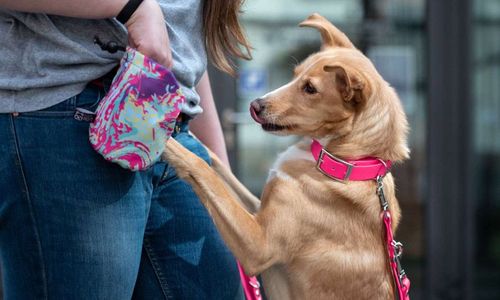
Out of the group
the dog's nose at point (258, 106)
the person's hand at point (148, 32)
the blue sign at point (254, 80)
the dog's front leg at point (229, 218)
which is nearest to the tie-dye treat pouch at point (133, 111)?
the person's hand at point (148, 32)

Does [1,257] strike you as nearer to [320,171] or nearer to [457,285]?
[320,171]

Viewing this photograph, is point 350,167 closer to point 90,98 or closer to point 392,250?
point 392,250

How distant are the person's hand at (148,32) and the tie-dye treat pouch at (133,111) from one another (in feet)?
0.09

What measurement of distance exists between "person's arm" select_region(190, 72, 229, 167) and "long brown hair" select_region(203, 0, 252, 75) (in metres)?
0.11

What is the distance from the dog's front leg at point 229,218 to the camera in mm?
2037

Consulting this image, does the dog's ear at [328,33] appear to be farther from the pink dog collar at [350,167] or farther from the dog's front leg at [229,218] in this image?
the dog's front leg at [229,218]

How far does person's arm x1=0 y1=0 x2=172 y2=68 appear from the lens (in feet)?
5.32

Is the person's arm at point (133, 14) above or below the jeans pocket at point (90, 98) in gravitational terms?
above

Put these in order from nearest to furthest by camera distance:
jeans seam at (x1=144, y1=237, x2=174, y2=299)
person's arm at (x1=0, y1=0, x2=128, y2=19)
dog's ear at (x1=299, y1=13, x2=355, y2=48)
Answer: person's arm at (x1=0, y1=0, x2=128, y2=19), jeans seam at (x1=144, y1=237, x2=174, y2=299), dog's ear at (x1=299, y1=13, x2=355, y2=48)

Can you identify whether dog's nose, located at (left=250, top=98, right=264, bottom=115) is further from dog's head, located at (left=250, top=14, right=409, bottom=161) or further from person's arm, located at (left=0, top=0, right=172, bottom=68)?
person's arm, located at (left=0, top=0, right=172, bottom=68)

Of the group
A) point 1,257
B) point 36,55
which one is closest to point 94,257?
point 1,257

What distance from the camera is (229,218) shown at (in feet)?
6.73

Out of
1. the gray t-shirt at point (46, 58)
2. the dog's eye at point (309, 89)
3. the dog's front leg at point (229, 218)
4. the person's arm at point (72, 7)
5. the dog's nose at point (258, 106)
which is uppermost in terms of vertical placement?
the person's arm at point (72, 7)

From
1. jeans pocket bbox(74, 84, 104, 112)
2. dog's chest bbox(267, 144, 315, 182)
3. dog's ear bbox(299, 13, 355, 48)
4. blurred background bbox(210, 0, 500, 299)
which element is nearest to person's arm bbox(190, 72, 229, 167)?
dog's chest bbox(267, 144, 315, 182)
